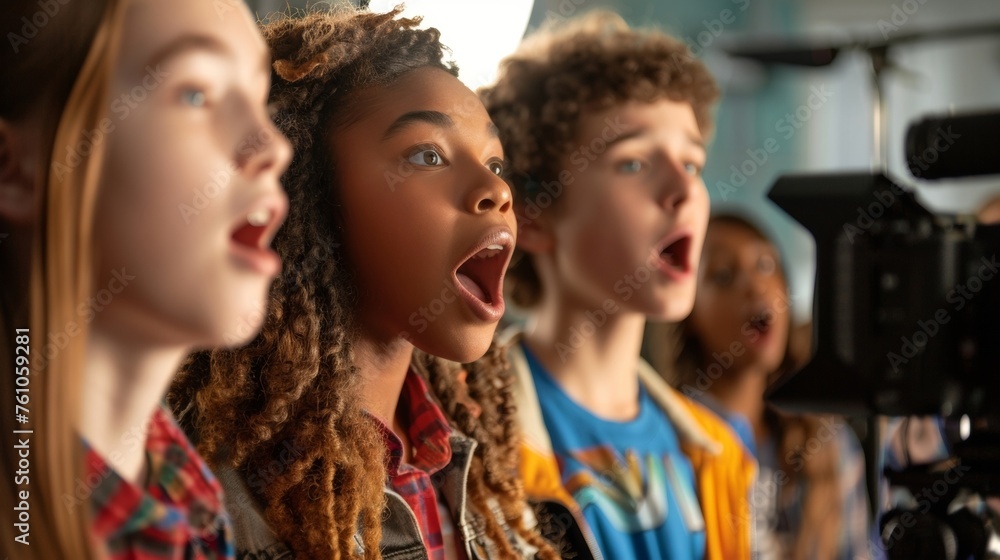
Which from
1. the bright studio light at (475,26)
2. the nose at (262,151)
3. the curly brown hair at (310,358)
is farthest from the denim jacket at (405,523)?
the bright studio light at (475,26)

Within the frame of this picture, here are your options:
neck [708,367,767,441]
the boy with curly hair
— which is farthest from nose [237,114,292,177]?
neck [708,367,767,441]

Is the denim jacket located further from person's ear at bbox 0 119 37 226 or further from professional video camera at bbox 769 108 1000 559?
professional video camera at bbox 769 108 1000 559

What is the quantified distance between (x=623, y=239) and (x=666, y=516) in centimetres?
29

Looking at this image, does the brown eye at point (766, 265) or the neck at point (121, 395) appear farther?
the brown eye at point (766, 265)

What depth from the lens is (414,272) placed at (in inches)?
31.8

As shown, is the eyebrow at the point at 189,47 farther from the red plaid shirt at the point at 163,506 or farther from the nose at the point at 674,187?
the nose at the point at 674,187

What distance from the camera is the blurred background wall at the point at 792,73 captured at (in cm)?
98

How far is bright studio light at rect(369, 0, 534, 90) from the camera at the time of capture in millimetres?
865

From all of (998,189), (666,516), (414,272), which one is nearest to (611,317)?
(666,516)
